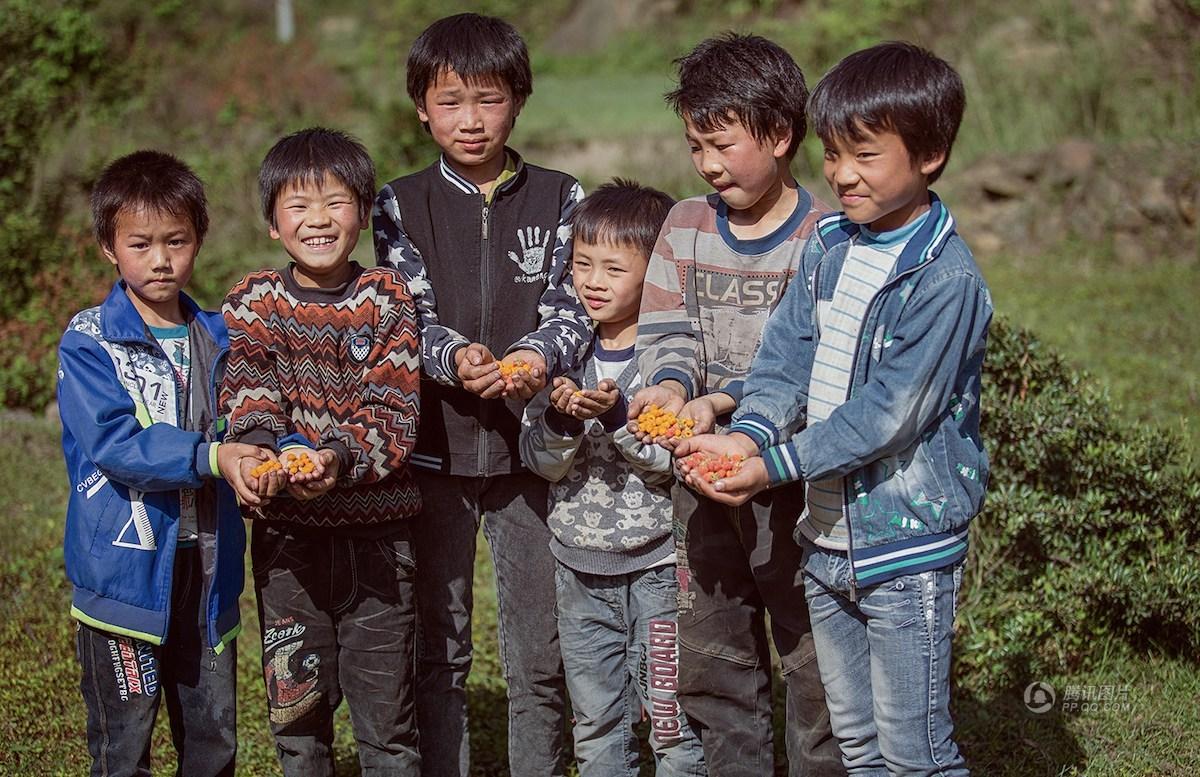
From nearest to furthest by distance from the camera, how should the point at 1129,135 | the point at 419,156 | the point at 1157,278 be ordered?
the point at 1157,278, the point at 1129,135, the point at 419,156

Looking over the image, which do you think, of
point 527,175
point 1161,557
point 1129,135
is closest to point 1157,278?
point 1129,135

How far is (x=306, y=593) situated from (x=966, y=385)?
1629mm

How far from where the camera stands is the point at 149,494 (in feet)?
9.87

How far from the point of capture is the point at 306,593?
3.08 meters

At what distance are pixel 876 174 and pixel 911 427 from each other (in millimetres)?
527

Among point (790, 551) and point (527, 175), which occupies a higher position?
point (527, 175)

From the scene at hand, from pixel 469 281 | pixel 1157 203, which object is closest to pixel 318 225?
pixel 469 281

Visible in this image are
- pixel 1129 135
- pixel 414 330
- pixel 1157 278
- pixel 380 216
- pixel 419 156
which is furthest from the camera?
pixel 419 156

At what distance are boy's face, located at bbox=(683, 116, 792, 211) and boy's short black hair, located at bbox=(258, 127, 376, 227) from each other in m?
0.82

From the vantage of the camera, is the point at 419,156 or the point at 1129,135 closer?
the point at 1129,135

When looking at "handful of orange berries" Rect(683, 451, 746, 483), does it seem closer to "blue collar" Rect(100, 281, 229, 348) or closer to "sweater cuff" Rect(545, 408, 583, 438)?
"sweater cuff" Rect(545, 408, 583, 438)

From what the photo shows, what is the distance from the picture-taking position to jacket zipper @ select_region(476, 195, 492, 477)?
10.7 feet

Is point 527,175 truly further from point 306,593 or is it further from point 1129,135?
point 1129,135

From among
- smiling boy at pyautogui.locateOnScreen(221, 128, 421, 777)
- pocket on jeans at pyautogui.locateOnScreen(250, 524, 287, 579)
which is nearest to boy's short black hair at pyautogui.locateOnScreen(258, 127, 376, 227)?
smiling boy at pyautogui.locateOnScreen(221, 128, 421, 777)
